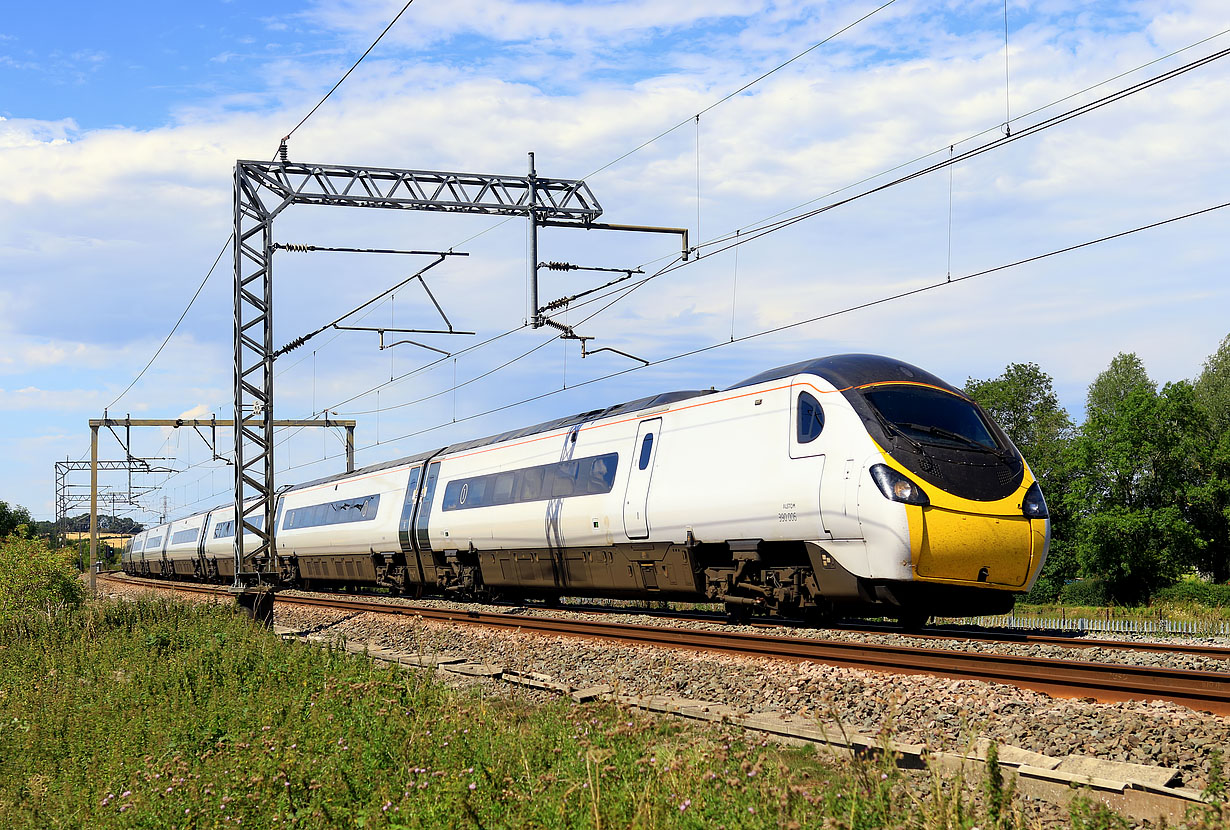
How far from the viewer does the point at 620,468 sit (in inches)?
672

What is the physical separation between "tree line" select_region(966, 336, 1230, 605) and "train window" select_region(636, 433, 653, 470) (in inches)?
1873

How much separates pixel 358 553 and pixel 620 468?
1410 centimetres

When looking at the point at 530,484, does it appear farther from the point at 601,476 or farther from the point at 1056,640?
the point at 1056,640

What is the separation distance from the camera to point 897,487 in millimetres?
11953

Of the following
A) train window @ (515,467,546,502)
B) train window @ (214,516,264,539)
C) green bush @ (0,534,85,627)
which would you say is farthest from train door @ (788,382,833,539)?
train window @ (214,516,264,539)

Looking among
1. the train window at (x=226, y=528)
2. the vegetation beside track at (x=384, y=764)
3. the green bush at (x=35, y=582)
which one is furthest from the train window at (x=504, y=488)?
the train window at (x=226, y=528)

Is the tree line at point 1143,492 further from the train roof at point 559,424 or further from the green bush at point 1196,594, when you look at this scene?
the train roof at point 559,424

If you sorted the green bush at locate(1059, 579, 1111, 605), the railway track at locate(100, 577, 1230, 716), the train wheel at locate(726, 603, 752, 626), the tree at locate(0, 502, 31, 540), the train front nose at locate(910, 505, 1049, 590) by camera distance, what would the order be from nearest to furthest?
the railway track at locate(100, 577, 1230, 716) → the train front nose at locate(910, 505, 1049, 590) → the train wheel at locate(726, 603, 752, 626) → the green bush at locate(1059, 579, 1111, 605) → the tree at locate(0, 502, 31, 540)

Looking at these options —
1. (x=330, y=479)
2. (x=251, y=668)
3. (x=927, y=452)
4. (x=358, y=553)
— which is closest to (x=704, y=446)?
(x=927, y=452)

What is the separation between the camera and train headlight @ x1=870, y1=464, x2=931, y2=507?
11875 millimetres

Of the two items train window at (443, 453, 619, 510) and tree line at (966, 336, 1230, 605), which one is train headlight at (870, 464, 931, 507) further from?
tree line at (966, 336, 1230, 605)

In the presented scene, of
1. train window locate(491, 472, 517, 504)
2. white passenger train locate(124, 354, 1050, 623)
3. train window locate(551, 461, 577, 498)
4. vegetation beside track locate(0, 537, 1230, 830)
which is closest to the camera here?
vegetation beside track locate(0, 537, 1230, 830)

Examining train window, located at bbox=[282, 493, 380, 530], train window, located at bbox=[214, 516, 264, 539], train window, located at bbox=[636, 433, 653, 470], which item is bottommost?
train window, located at bbox=[214, 516, 264, 539]

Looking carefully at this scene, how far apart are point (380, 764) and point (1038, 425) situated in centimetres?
6947
